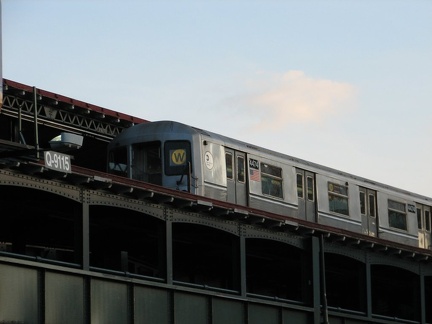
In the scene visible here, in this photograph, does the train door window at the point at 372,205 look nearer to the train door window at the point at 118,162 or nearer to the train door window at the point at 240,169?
the train door window at the point at 240,169

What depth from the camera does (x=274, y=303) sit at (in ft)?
136

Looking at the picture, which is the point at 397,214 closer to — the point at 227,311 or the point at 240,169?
the point at 240,169

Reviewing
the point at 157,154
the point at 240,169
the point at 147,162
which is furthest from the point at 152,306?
the point at 240,169

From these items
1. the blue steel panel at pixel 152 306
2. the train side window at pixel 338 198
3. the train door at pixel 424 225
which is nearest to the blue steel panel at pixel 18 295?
the blue steel panel at pixel 152 306

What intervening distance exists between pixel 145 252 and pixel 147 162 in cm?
559

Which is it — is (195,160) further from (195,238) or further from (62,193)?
(62,193)

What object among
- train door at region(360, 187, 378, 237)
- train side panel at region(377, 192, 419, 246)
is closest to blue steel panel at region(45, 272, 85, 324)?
train door at region(360, 187, 378, 237)

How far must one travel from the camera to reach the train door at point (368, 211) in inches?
2015

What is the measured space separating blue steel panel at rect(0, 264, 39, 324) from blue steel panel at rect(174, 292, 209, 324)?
20.2ft

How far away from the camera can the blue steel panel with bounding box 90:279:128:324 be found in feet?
112

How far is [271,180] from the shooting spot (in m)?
46.1

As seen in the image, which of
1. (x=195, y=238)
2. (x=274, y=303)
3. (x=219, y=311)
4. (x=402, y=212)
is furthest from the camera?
(x=402, y=212)

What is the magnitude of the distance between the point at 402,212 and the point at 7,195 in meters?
23.0

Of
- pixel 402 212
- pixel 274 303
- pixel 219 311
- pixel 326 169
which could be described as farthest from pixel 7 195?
pixel 402 212
